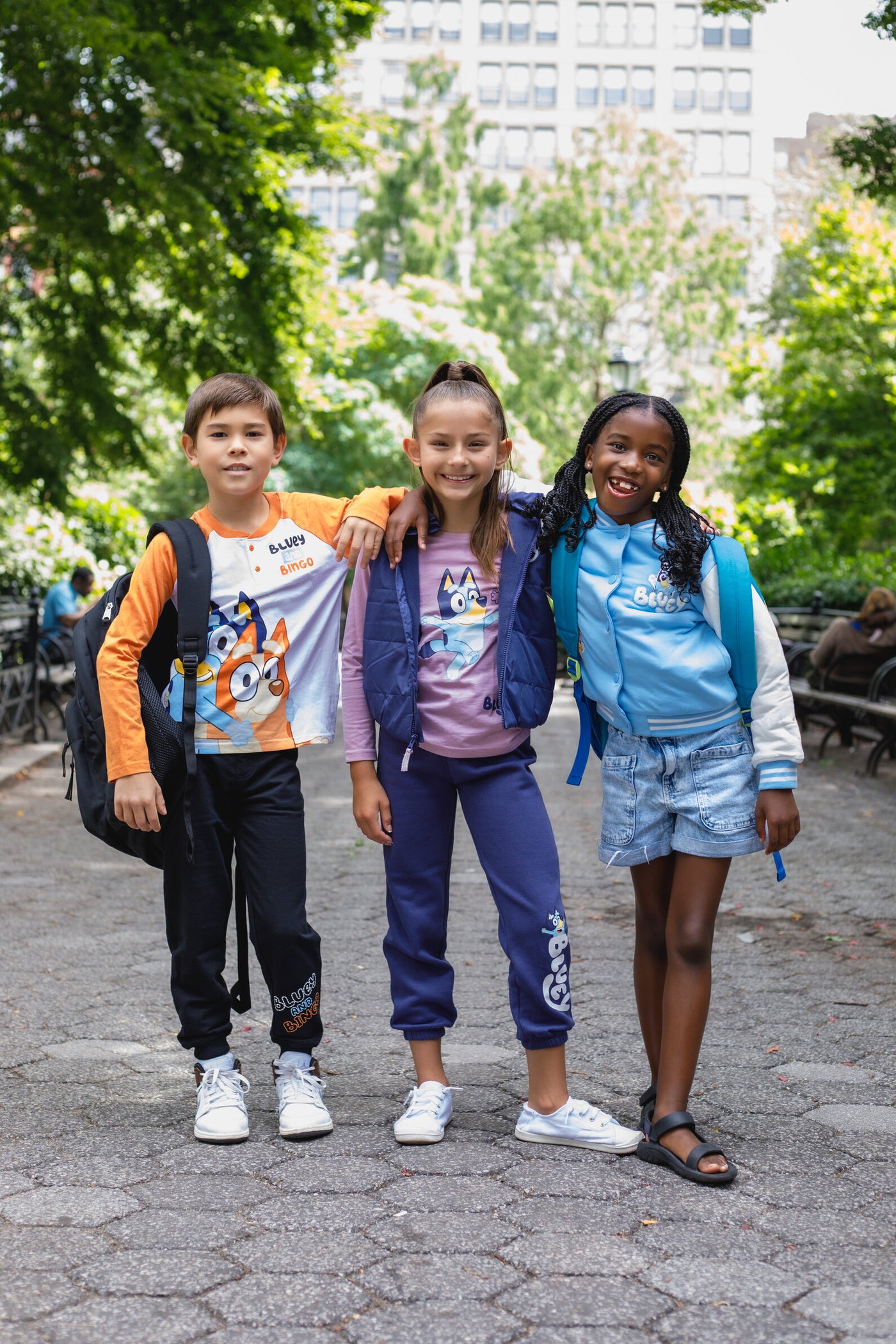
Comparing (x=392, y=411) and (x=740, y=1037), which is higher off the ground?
(x=392, y=411)

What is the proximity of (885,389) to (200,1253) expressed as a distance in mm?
23384

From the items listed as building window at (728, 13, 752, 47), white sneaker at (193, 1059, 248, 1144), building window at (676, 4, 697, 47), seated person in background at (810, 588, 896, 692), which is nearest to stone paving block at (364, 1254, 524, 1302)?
white sneaker at (193, 1059, 248, 1144)

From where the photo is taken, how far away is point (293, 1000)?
352cm

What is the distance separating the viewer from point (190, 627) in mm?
3406

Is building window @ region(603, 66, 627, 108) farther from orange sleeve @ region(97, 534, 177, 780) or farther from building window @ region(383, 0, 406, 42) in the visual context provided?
orange sleeve @ region(97, 534, 177, 780)

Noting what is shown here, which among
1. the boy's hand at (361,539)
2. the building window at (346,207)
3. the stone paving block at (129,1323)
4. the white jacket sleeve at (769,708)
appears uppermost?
the building window at (346,207)

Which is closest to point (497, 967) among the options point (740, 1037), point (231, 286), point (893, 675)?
point (740, 1037)

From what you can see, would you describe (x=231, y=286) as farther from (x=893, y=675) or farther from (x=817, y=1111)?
(x=817, y=1111)

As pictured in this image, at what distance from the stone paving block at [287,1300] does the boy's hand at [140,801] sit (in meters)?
1.08

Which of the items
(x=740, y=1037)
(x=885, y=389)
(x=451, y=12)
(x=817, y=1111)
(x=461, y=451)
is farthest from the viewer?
(x=451, y=12)

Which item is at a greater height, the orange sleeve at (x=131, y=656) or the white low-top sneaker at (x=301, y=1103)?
the orange sleeve at (x=131, y=656)

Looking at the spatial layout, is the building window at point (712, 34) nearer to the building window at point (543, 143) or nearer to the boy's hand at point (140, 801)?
the building window at point (543, 143)

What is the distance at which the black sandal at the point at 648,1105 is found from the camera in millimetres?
3414

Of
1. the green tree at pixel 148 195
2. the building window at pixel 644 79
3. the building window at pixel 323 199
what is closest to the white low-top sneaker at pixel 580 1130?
the green tree at pixel 148 195
